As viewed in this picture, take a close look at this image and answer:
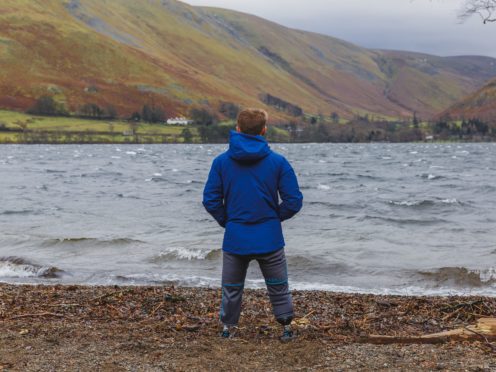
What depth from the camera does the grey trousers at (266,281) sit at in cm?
781

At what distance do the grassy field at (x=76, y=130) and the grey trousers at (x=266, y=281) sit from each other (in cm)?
15488

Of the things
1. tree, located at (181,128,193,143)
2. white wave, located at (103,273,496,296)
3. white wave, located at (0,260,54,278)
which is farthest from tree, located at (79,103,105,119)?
white wave, located at (103,273,496,296)

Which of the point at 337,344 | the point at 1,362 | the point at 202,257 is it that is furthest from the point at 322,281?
the point at 1,362

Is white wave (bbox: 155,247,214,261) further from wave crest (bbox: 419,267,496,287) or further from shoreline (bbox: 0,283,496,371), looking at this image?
wave crest (bbox: 419,267,496,287)

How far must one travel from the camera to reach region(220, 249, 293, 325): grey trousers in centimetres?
781

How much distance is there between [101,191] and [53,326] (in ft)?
108

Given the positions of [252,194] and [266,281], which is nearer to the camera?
[252,194]

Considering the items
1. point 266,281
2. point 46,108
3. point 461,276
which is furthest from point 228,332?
point 46,108

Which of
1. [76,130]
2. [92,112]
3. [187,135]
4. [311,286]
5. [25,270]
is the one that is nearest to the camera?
[311,286]

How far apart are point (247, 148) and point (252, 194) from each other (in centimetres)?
54

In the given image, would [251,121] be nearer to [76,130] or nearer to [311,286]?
[311,286]

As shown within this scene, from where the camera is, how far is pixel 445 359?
278 inches

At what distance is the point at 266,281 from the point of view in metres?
7.99

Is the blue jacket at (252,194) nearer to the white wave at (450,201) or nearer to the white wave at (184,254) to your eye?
the white wave at (184,254)
